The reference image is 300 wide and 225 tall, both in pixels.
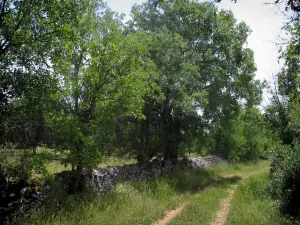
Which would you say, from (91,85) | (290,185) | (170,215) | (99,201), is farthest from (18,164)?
(290,185)

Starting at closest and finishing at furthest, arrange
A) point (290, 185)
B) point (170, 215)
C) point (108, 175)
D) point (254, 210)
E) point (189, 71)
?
point (254, 210)
point (170, 215)
point (290, 185)
point (108, 175)
point (189, 71)

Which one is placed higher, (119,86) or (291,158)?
(119,86)

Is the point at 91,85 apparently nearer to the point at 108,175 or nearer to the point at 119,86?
the point at 119,86

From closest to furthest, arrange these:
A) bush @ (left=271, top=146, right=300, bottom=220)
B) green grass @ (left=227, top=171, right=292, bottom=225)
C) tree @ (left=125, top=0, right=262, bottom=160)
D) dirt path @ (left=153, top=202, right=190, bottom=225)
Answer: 1. green grass @ (left=227, top=171, right=292, bottom=225)
2. dirt path @ (left=153, top=202, right=190, bottom=225)
3. bush @ (left=271, top=146, right=300, bottom=220)
4. tree @ (left=125, top=0, right=262, bottom=160)

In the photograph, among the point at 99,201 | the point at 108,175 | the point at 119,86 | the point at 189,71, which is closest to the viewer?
the point at 99,201

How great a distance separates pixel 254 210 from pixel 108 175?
6.43m

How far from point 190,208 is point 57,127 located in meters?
Result: 6.20

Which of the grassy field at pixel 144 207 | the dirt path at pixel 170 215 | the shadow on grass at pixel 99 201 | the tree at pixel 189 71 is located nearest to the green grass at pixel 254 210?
the grassy field at pixel 144 207

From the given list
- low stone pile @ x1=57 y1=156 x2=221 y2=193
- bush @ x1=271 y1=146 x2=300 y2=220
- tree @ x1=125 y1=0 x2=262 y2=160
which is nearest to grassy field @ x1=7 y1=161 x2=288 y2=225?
bush @ x1=271 y1=146 x2=300 y2=220

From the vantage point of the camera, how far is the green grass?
8.67 m

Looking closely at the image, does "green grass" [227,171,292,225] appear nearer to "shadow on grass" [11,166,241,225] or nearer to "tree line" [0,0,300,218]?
"tree line" [0,0,300,218]

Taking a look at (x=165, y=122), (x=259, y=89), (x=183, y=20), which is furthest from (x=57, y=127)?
(x=259, y=89)

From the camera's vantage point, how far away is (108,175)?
40.7 feet

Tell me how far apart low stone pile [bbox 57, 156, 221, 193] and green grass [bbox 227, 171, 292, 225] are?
533 cm
